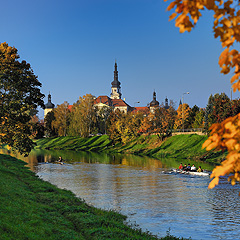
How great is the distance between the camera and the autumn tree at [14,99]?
3491cm

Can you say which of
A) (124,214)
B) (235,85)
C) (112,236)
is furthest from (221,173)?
(124,214)

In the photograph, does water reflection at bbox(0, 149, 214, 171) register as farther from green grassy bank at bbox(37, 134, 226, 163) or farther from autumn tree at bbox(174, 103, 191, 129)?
autumn tree at bbox(174, 103, 191, 129)

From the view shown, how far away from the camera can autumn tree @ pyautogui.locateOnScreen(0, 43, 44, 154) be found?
3491 centimetres

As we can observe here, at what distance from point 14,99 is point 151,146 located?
60.0m

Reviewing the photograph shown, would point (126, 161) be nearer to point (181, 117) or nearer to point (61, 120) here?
point (181, 117)

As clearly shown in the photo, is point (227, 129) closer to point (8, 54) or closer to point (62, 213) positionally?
point (62, 213)

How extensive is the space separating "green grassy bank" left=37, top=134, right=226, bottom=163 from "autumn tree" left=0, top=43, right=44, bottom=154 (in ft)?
127

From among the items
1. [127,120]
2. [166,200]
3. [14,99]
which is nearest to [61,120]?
[127,120]

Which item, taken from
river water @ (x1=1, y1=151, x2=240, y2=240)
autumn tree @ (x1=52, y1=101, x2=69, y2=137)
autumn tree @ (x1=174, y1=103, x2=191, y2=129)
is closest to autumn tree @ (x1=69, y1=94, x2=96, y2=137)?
autumn tree @ (x1=52, y1=101, x2=69, y2=137)

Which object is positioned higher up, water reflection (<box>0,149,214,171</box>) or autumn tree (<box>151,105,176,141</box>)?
autumn tree (<box>151,105,176,141</box>)

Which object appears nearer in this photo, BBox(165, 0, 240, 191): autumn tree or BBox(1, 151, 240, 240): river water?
BBox(165, 0, 240, 191): autumn tree

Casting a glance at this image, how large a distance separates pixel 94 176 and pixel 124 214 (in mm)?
20572

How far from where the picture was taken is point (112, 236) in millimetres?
15500

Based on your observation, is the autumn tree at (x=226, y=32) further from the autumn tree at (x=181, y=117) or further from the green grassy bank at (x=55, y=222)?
the autumn tree at (x=181, y=117)
